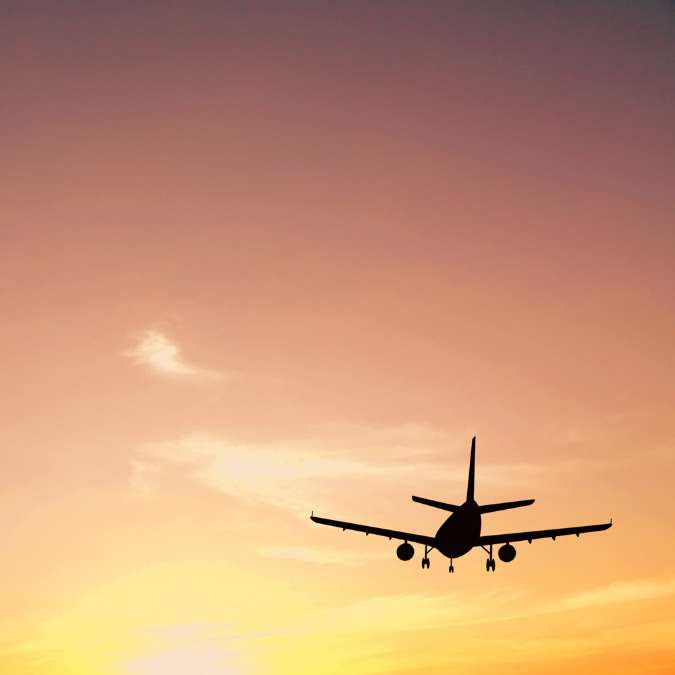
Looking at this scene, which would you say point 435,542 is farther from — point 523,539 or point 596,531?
point 596,531

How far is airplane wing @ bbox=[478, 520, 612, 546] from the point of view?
107188 mm

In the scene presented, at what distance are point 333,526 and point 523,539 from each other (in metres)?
20.6

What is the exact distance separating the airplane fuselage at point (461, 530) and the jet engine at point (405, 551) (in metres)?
5.66

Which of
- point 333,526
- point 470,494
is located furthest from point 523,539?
point 333,526

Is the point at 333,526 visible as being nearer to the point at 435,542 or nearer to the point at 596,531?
the point at 435,542

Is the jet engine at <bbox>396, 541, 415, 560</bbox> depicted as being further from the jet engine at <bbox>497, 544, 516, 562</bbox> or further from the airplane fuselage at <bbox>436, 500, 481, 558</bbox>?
the jet engine at <bbox>497, 544, 516, 562</bbox>

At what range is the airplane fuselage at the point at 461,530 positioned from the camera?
340 feet

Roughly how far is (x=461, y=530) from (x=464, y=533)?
45 cm

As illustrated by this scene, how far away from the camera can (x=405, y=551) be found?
109938 mm

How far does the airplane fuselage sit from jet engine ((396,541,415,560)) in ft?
18.6

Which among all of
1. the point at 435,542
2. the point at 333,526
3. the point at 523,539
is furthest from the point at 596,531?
the point at 333,526

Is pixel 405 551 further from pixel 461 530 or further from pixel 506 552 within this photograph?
pixel 506 552

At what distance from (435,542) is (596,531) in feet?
56.1

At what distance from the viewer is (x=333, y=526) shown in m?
110
